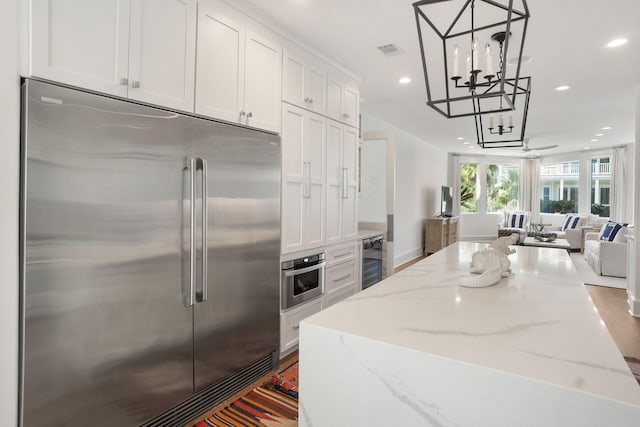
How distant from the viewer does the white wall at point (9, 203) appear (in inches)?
52.6

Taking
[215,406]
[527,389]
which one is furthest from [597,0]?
[215,406]

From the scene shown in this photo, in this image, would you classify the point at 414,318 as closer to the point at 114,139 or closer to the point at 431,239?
the point at 114,139

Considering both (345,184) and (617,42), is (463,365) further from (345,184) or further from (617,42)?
(617,42)

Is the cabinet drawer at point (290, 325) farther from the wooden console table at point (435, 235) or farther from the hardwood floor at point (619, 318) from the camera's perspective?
the wooden console table at point (435, 235)

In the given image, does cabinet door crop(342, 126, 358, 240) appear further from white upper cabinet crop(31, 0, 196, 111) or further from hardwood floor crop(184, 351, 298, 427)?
white upper cabinet crop(31, 0, 196, 111)

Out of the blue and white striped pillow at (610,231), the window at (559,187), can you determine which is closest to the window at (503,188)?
the window at (559,187)

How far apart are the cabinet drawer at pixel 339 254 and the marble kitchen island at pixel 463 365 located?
178 cm

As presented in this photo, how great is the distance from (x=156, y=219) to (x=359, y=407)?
52.9 inches

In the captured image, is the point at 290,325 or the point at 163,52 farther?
the point at 290,325

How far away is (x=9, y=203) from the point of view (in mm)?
1356

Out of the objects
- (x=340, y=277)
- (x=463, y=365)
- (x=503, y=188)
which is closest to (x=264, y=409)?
(x=340, y=277)

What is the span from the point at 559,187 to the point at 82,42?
38.7 ft

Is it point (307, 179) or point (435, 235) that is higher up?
point (307, 179)

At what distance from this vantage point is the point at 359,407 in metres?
1.03
